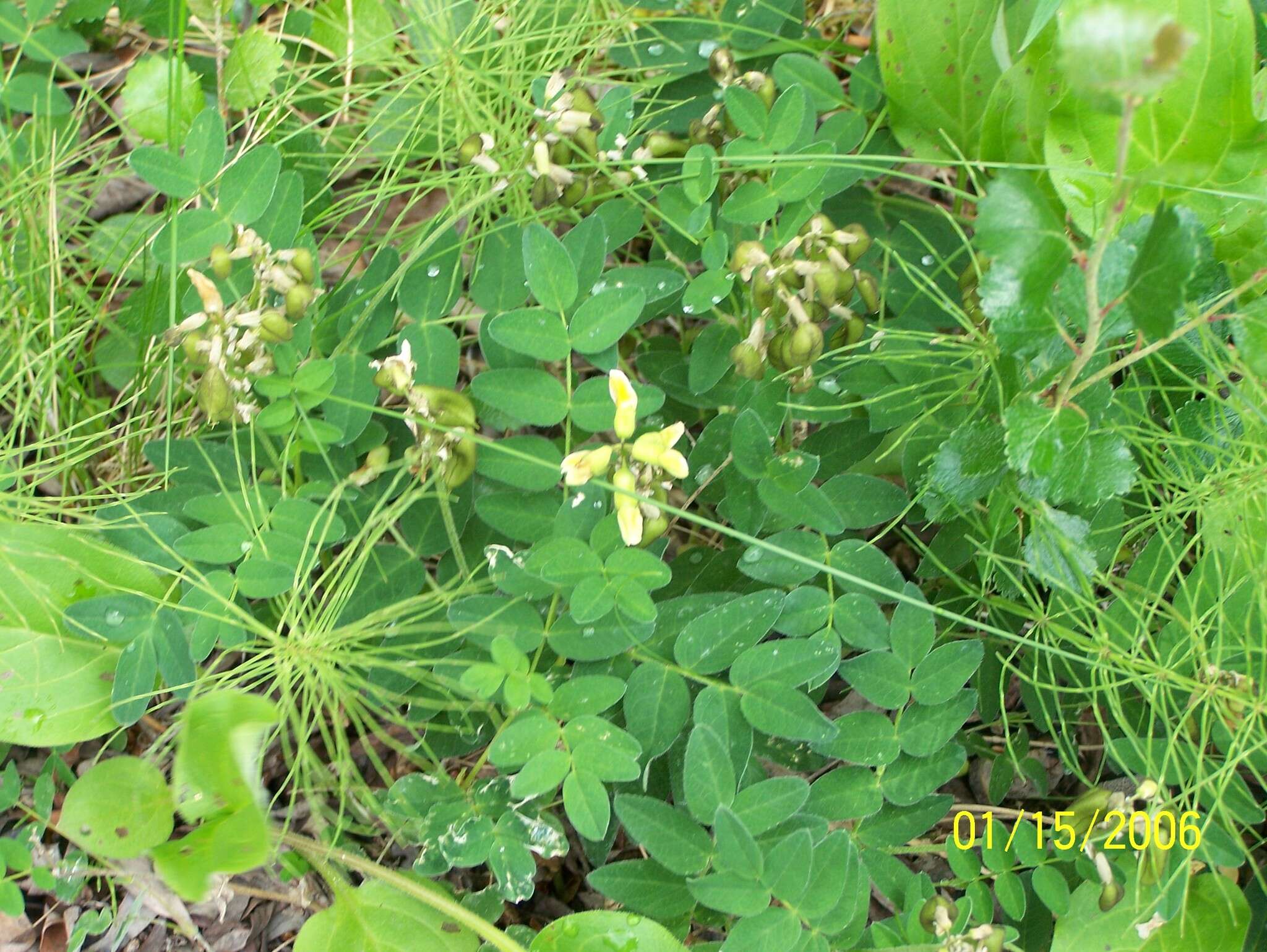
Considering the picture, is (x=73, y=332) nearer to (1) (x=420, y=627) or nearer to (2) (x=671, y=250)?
(1) (x=420, y=627)

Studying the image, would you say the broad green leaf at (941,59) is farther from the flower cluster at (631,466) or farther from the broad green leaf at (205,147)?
the broad green leaf at (205,147)

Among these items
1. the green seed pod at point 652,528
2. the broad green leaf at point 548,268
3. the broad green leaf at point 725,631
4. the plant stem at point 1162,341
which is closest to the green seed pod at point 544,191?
the broad green leaf at point 548,268

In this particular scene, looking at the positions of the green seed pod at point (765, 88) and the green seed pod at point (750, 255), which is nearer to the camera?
the green seed pod at point (750, 255)

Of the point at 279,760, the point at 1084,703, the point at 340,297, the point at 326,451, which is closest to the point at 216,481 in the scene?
the point at 326,451

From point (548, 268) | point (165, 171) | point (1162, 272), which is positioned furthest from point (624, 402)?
point (165, 171)

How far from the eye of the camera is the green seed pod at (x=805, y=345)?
112 centimetres

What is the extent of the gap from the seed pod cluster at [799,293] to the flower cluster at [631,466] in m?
0.15

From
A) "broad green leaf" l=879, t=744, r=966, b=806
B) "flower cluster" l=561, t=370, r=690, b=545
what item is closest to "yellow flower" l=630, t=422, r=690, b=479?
"flower cluster" l=561, t=370, r=690, b=545

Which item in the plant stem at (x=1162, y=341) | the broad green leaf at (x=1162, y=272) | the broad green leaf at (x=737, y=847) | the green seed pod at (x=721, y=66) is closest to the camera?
the broad green leaf at (x=1162, y=272)

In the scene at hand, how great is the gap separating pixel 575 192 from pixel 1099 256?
688 mm

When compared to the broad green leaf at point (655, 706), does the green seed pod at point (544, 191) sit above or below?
above

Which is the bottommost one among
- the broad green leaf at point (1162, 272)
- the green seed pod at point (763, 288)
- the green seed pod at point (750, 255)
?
the green seed pod at point (763, 288)

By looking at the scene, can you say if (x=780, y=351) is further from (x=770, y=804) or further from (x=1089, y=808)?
(x=1089, y=808)

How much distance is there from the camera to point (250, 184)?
123cm
